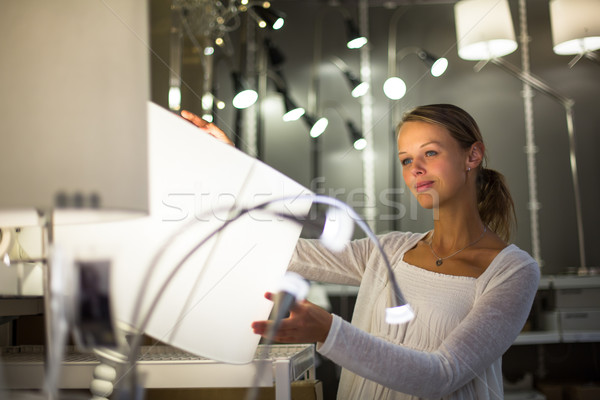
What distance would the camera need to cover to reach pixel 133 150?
0.25 m

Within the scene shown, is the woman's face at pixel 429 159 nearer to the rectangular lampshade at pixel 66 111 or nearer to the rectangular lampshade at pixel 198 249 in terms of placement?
the rectangular lampshade at pixel 198 249

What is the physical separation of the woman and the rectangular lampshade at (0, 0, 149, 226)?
189 mm

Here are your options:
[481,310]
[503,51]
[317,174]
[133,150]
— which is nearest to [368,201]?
[317,174]

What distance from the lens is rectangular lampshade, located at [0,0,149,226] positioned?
0.21 meters

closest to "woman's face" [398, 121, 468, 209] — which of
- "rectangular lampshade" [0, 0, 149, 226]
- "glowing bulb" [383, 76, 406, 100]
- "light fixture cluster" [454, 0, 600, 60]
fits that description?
"rectangular lampshade" [0, 0, 149, 226]

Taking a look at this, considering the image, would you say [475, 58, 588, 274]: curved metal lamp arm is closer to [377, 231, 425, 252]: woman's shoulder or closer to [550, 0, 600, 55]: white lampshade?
[550, 0, 600, 55]: white lampshade

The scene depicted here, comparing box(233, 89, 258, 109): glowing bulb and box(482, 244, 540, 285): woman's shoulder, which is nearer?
box(482, 244, 540, 285): woman's shoulder

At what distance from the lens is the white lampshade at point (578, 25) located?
3.02 feet

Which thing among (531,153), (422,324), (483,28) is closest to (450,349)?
(422,324)

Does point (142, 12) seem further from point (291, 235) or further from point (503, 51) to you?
point (503, 51)

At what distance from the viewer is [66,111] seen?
0.74 feet

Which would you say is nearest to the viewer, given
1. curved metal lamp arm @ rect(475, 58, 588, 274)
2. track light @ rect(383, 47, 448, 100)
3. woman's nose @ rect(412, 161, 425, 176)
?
woman's nose @ rect(412, 161, 425, 176)

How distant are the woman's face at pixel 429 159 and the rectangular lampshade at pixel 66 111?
295mm

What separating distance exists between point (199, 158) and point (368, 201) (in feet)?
4.58
